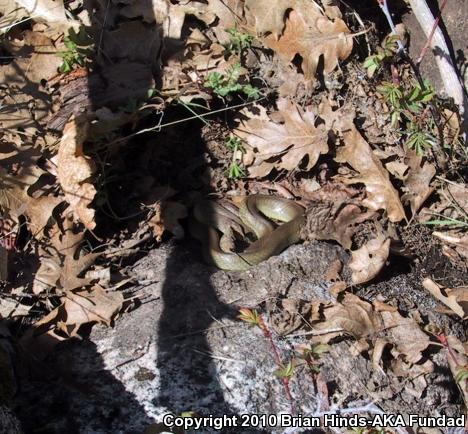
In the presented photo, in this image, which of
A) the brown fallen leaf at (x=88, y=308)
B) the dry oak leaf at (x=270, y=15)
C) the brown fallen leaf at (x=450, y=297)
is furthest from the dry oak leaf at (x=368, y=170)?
the brown fallen leaf at (x=88, y=308)

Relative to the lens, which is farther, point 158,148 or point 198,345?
point 158,148

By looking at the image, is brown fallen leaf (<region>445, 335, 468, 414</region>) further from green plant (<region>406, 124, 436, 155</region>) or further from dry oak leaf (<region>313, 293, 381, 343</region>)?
green plant (<region>406, 124, 436, 155</region>)

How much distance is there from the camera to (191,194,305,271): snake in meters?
4.81

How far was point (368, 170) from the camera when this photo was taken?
17.0 feet

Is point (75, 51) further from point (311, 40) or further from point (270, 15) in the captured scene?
point (311, 40)

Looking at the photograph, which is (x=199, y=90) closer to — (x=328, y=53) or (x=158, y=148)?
(x=158, y=148)

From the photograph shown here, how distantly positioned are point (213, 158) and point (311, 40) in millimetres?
1226

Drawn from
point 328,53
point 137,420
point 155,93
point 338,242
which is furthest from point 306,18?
point 137,420

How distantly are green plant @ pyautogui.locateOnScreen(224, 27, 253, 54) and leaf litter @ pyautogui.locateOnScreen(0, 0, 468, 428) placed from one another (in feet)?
0.04

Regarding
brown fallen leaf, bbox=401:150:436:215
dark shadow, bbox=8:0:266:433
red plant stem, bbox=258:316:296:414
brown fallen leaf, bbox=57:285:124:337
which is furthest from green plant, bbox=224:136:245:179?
red plant stem, bbox=258:316:296:414

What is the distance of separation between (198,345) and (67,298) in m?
0.89

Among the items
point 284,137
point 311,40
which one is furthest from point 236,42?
point 284,137

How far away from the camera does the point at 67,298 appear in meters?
4.10

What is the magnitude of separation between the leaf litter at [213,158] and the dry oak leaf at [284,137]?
0.01 meters
